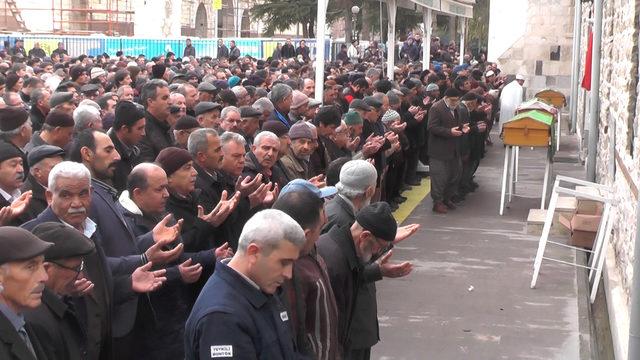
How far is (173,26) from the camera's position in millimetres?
52156

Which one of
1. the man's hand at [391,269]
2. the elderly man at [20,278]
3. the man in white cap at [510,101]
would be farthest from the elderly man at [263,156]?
the man in white cap at [510,101]

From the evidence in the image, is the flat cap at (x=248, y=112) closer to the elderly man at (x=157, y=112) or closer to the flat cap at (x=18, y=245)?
the elderly man at (x=157, y=112)

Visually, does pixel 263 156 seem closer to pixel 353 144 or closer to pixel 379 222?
pixel 379 222

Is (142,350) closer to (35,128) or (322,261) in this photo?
(322,261)

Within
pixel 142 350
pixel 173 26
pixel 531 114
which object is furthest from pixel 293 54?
pixel 142 350

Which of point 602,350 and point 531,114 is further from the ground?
point 531,114

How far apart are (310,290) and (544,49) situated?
998 inches

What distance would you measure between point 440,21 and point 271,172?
179 ft

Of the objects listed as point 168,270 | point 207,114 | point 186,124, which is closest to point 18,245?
point 168,270

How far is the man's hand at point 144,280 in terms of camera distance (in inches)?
215

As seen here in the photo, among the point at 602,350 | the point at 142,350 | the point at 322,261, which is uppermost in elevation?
the point at 322,261

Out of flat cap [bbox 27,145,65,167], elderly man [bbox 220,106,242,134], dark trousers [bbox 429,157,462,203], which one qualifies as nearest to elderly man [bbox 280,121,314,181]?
elderly man [bbox 220,106,242,134]

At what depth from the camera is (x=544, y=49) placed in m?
29.2

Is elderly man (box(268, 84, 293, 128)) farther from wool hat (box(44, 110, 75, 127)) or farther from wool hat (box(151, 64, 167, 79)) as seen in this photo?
wool hat (box(151, 64, 167, 79))
